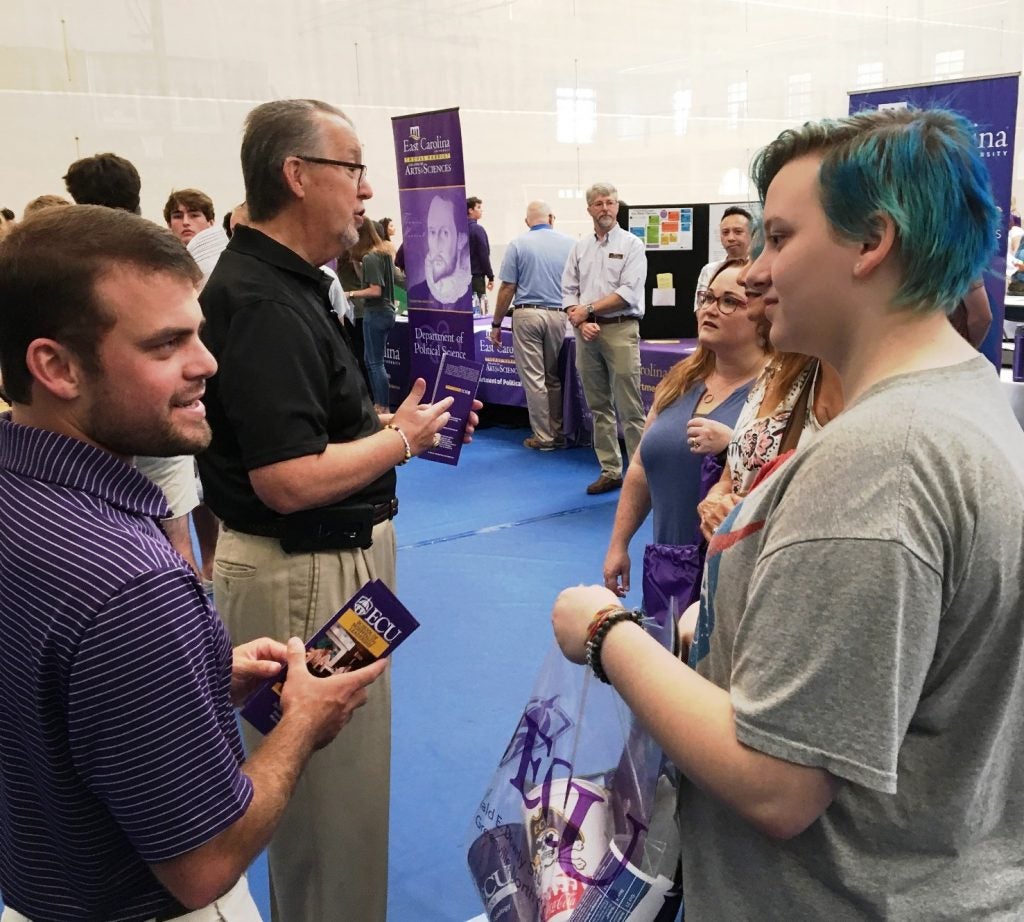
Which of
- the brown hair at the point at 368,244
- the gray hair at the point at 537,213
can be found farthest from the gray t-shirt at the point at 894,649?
the brown hair at the point at 368,244

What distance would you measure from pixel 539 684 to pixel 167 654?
0.57 meters

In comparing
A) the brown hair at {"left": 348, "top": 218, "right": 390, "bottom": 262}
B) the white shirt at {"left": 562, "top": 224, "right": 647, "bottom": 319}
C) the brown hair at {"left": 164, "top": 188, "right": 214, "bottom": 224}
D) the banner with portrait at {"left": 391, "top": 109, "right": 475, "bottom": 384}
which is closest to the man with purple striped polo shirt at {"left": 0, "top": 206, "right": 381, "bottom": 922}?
the brown hair at {"left": 164, "top": 188, "right": 214, "bottom": 224}

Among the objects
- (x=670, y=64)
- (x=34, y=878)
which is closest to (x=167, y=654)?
(x=34, y=878)

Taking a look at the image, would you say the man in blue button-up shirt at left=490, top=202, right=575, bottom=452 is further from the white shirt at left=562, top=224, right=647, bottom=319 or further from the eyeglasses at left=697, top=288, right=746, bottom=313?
the eyeglasses at left=697, top=288, right=746, bottom=313

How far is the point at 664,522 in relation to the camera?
237 cm

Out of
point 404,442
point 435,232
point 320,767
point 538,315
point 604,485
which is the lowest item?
point 604,485

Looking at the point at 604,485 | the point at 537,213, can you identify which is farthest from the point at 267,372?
the point at 537,213

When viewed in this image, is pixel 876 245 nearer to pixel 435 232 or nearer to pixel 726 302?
pixel 726 302

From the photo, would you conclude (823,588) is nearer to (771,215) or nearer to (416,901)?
(771,215)

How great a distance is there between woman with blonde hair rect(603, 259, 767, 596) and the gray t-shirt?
1.39 meters

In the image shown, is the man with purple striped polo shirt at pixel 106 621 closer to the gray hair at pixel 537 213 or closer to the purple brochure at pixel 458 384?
the purple brochure at pixel 458 384

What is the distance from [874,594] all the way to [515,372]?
638cm

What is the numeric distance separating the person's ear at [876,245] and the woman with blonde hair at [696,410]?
1394 mm

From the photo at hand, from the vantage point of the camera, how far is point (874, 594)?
690mm
